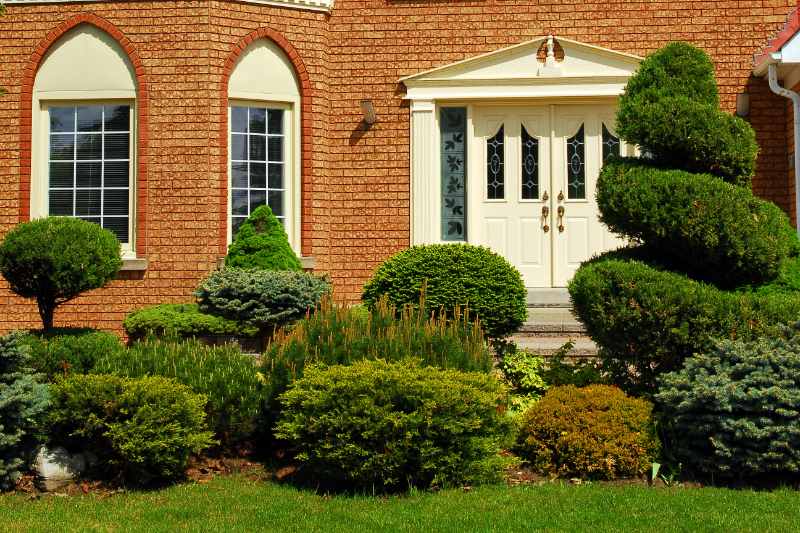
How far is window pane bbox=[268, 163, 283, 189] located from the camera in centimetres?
1173

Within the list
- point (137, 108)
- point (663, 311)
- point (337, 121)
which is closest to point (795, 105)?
point (663, 311)

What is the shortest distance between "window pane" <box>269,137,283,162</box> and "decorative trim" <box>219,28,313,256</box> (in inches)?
9.7

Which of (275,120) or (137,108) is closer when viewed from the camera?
(137,108)

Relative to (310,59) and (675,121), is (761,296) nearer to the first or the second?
(675,121)

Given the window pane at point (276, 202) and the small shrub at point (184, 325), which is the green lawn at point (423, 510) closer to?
the small shrub at point (184, 325)

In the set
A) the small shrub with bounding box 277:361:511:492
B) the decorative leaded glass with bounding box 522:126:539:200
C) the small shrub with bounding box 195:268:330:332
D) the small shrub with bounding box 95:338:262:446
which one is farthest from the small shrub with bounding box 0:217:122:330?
the decorative leaded glass with bounding box 522:126:539:200

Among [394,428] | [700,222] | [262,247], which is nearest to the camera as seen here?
[394,428]

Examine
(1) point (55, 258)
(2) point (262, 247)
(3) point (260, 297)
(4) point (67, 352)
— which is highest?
→ (2) point (262, 247)

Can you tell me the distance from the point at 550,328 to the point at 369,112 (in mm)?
3685

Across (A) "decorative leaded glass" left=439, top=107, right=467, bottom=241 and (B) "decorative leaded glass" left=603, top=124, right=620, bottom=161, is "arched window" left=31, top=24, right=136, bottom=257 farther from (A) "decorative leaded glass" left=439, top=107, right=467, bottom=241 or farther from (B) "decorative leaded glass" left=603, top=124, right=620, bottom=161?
(B) "decorative leaded glass" left=603, top=124, right=620, bottom=161

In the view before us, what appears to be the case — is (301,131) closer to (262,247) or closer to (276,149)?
(276,149)

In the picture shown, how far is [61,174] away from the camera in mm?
11586

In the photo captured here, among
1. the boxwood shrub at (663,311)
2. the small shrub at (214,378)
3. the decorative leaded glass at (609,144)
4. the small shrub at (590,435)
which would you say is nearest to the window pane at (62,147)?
the small shrub at (214,378)

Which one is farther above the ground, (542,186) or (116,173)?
(116,173)
